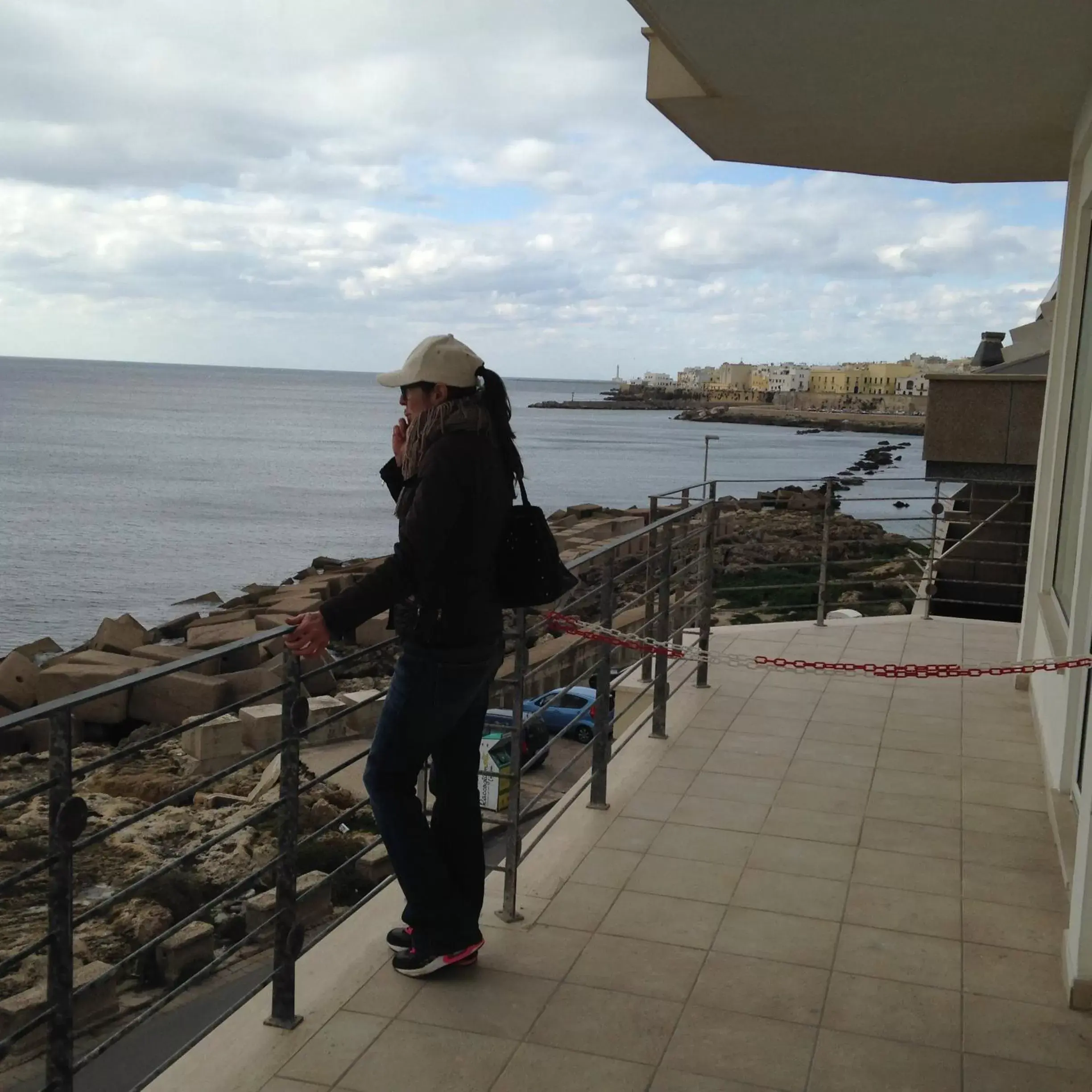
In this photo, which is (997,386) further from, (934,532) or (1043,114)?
(1043,114)

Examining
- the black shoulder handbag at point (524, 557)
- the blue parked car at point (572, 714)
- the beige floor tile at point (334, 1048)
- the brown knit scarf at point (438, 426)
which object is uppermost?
the brown knit scarf at point (438, 426)

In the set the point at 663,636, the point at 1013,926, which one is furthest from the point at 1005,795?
the point at 663,636

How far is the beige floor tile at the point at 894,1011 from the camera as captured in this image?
122 inches

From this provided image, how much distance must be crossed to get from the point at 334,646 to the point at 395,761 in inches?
644

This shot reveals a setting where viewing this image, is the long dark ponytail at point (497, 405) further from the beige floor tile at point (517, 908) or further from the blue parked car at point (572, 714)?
the blue parked car at point (572, 714)

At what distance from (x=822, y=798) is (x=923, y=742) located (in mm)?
1118

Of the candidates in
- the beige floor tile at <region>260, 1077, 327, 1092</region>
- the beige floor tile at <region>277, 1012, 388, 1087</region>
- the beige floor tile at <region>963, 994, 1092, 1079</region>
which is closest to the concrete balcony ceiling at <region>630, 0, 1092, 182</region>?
the beige floor tile at <region>963, 994, 1092, 1079</region>

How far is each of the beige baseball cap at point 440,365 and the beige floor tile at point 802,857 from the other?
220cm

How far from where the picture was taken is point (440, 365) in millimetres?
2955

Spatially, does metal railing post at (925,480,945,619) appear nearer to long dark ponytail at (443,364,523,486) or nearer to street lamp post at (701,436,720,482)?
long dark ponytail at (443,364,523,486)

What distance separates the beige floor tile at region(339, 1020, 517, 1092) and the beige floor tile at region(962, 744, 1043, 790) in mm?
3113

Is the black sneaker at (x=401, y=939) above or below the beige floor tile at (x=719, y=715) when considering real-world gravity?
above

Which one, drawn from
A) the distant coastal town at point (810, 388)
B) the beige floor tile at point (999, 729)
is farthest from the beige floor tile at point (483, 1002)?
the distant coastal town at point (810, 388)

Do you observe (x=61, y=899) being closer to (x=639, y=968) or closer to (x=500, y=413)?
(x=500, y=413)
